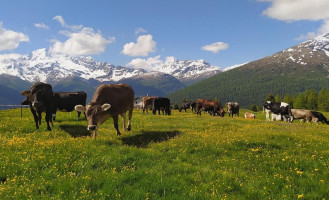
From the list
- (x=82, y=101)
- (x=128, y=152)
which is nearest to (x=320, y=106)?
(x=82, y=101)

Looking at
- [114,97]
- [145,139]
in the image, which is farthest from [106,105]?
[145,139]

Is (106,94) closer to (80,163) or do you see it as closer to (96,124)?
(96,124)

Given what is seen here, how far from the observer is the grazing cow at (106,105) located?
42.9 ft

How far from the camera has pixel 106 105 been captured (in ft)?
44.3

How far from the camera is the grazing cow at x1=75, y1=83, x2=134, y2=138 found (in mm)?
13078

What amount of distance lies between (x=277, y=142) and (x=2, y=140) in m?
15.7

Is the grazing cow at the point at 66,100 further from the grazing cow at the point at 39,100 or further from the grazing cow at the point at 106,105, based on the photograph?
the grazing cow at the point at 106,105

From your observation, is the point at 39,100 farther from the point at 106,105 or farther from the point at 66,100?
the point at 66,100

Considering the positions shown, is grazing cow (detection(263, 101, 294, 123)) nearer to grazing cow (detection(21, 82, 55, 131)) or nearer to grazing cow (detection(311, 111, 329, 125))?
grazing cow (detection(311, 111, 329, 125))

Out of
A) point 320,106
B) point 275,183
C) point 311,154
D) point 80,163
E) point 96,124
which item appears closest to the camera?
point 275,183

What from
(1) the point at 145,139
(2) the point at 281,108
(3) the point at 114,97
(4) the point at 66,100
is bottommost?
(1) the point at 145,139

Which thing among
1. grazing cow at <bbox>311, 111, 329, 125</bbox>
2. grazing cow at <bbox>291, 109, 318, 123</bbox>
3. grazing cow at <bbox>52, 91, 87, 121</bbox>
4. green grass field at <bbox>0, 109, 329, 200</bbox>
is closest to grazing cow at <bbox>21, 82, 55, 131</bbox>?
green grass field at <bbox>0, 109, 329, 200</bbox>

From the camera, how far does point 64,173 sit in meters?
8.35

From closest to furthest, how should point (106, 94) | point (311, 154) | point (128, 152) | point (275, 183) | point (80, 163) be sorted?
point (275, 183) → point (80, 163) → point (128, 152) → point (311, 154) → point (106, 94)
